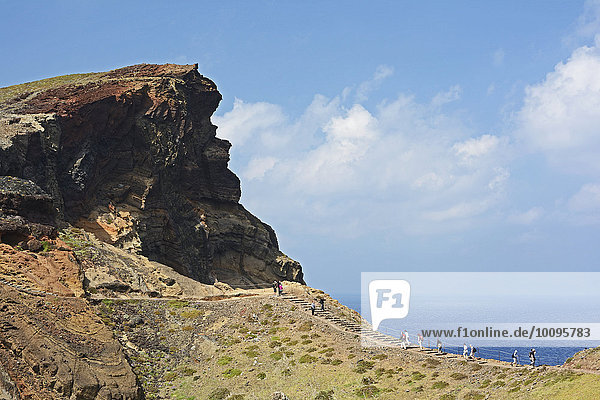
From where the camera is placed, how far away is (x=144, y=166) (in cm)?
8619

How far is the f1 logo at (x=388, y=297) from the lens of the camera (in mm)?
48494

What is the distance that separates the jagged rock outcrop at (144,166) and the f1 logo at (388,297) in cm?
4066

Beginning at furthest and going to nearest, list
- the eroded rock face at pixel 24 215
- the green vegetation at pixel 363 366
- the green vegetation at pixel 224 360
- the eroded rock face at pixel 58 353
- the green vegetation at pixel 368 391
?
the eroded rock face at pixel 24 215
the green vegetation at pixel 224 360
the green vegetation at pixel 363 366
the green vegetation at pixel 368 391
the eroded rock face at pixel 58 353

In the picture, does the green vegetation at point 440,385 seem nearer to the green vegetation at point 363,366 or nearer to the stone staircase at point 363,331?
the stone staircase at point 363,331

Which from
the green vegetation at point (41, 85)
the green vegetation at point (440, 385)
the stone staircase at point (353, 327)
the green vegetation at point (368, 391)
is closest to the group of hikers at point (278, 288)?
the stone staircase at point (353, 327)

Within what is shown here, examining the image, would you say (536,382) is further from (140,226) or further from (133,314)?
(140,226)

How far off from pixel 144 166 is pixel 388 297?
5223 cm

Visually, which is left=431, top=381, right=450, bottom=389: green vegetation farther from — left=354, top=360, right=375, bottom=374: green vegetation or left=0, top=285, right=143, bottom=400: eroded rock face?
left=0, top=285, right=143, bottom=400: eroded rock face

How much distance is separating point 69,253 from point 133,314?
9.13 metres

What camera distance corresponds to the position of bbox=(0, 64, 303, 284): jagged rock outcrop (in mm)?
74062

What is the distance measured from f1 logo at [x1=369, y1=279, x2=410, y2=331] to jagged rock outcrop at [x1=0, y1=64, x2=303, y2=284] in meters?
40.7

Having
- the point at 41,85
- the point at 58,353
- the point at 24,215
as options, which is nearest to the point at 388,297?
the point at 58,353

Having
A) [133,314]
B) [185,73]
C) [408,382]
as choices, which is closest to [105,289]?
[133,314]

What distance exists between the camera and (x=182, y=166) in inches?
3765
